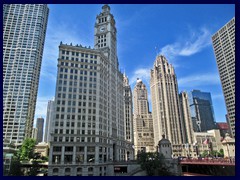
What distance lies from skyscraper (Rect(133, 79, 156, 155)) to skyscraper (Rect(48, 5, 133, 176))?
76394mm

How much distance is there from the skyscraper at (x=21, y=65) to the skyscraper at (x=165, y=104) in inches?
2758

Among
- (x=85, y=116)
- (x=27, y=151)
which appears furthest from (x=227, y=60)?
(x=27, y=151)

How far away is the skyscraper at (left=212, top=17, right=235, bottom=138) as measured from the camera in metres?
102

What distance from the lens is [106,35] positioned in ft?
221

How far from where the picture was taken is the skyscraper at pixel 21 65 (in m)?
94.2

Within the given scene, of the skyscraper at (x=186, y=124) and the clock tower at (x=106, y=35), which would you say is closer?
the clock tower at (x=106, y=35)

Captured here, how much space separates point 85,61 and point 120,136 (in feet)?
83.1

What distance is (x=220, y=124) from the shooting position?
18050 cm

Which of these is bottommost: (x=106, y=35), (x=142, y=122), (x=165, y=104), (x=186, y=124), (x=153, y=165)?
(x=153, y=165)

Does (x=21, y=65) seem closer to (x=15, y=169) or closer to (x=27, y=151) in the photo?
(x=27, y=151)

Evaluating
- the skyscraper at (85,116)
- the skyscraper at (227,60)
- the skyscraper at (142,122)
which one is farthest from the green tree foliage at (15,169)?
the skyscraper at (142,122)

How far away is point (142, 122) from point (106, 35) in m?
92.2

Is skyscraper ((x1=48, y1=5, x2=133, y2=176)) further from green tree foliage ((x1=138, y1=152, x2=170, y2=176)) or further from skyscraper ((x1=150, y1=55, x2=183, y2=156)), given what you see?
skyscraper ((x1=150, y1=55, x2=183, y2=156))

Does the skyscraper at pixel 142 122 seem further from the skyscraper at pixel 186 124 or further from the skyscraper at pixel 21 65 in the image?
the skyscraper at pixel 21 65
